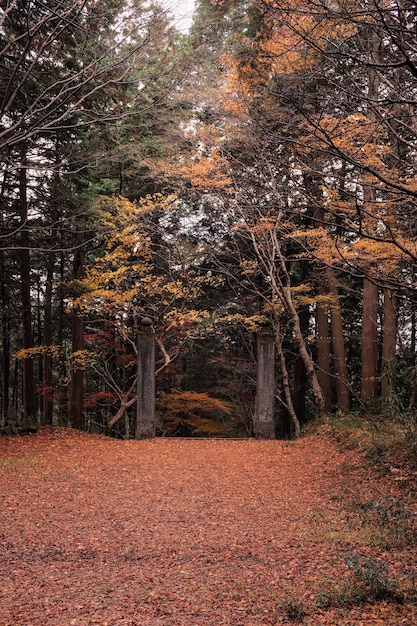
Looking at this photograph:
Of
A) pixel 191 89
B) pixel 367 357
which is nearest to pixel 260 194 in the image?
pixel 191 89

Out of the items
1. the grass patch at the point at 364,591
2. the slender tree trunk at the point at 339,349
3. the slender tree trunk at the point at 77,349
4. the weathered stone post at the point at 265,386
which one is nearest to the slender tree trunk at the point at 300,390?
the slender tree trunk at the point at 339,349

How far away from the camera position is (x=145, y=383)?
1112 cm

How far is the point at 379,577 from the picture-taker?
10.1ft

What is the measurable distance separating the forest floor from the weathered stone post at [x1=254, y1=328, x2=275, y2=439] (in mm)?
3008

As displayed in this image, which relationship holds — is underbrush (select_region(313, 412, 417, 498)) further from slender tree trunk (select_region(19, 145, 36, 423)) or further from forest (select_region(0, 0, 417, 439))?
slender tree trunk (select_region(19, 145, 36, 423))

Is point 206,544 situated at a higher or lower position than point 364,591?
lower

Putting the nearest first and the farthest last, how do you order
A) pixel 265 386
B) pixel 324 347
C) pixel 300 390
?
pixel 265 386
pixel 324 347
pixel 300 390

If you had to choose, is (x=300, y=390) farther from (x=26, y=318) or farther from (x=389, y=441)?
(x=26, y=318)

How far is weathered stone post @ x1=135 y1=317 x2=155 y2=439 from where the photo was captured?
36.4 ft

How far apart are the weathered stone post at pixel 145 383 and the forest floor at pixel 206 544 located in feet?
9.58

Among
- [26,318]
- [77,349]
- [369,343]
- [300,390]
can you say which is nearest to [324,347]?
[300,390]

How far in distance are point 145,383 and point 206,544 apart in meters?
6.89

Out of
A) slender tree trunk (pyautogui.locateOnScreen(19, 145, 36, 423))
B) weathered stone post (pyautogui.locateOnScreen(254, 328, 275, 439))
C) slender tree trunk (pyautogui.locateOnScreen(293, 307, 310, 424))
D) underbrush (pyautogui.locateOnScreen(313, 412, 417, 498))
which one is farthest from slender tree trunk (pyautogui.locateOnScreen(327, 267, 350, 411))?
slender tree trunk (pyautogui.locateOnScreen(19, 145, 36, 423))

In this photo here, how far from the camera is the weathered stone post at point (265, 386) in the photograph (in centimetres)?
1123
